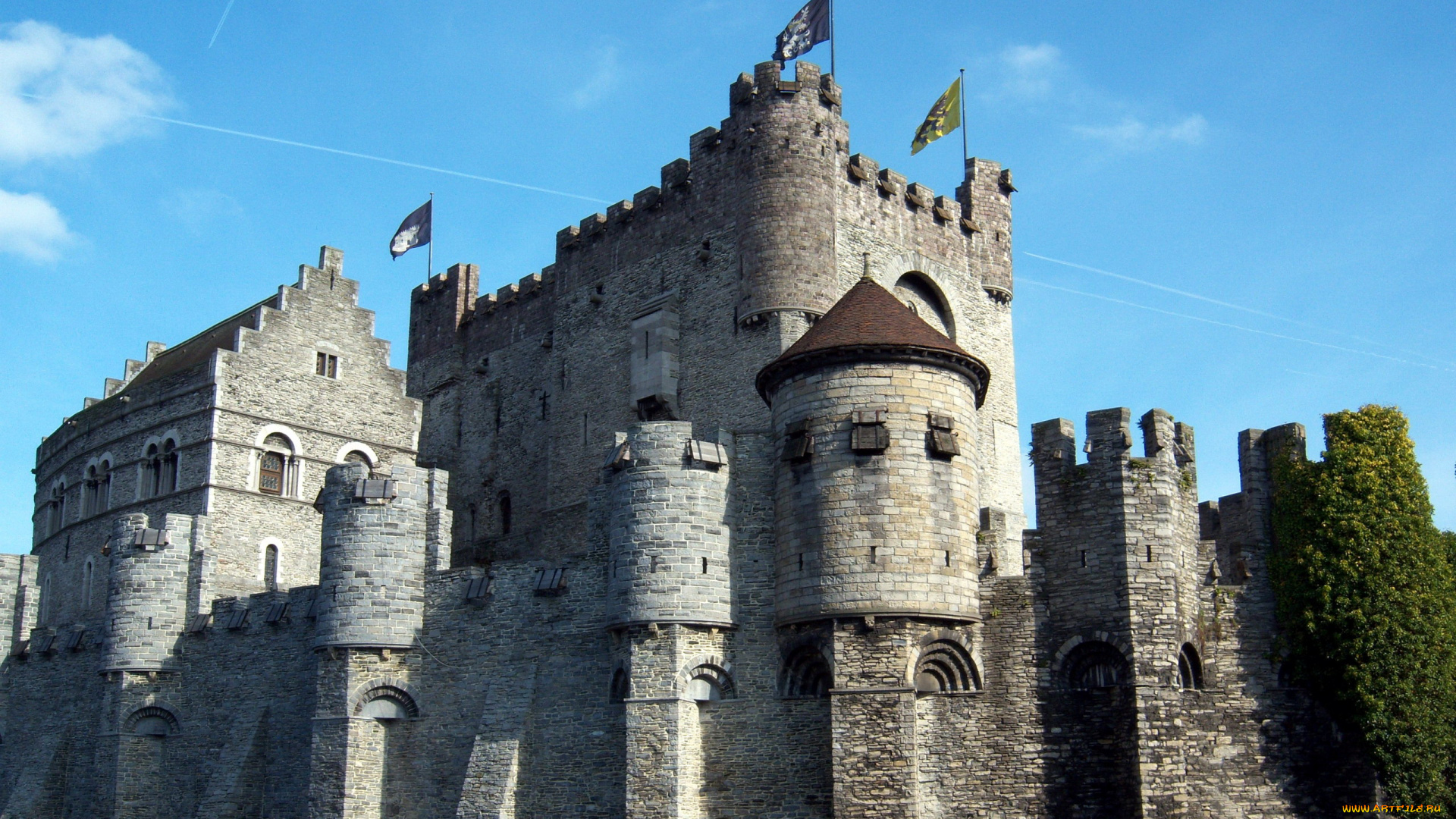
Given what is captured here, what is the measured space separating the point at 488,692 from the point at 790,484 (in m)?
A: 8.13

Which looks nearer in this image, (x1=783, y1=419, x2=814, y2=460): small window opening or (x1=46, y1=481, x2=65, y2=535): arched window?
(x1=783, y1=419, x2=814, y2=460): small window opening

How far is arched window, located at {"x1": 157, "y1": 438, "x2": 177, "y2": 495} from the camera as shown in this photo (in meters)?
43.0

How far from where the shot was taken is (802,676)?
95.8 feet

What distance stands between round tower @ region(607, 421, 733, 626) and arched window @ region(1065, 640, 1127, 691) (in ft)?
21.2

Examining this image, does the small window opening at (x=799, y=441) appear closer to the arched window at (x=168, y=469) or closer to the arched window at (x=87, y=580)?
the arched window at (x=168, y=469)

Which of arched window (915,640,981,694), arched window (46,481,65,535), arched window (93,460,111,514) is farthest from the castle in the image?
arched window (46,481,65,535)

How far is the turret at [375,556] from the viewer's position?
33750 millimetres

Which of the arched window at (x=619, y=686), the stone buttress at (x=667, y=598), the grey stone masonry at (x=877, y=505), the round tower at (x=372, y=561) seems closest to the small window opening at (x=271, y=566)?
the round tower at (x=372, y=561)

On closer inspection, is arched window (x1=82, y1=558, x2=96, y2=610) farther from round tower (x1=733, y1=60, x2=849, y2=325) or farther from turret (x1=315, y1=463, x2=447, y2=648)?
round tower (x1=733, y1=60, x2=849, y2=325)

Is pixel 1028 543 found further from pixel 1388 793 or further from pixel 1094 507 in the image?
pixel 1388 793

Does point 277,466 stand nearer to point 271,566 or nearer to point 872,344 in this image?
point 271,566

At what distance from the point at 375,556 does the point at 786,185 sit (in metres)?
12.9

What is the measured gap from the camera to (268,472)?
42.9 meters

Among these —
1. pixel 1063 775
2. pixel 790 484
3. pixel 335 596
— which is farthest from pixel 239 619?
pixel 1063 775
